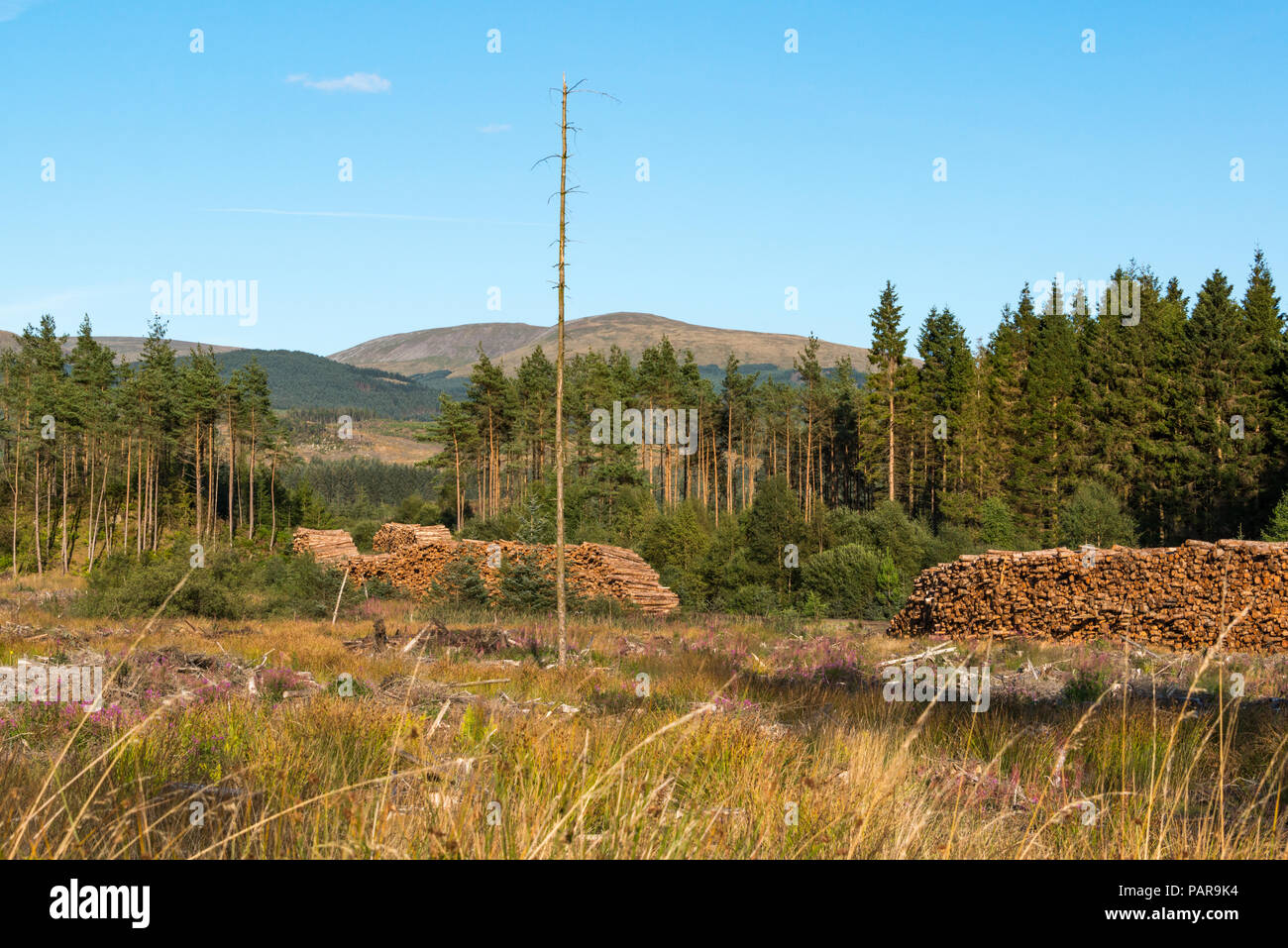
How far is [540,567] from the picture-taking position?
24953 millimetres

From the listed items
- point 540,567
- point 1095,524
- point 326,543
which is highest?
point 1095,524

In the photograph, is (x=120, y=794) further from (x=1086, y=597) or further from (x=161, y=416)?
(x=161, y=416)

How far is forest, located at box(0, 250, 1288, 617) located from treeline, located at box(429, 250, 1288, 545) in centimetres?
17

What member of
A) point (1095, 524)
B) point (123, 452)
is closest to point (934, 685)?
point (1095, 524)

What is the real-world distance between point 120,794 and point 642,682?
740 centimetres

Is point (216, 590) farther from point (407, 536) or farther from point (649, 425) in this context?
point (649, 425)

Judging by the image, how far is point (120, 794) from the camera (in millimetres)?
3814

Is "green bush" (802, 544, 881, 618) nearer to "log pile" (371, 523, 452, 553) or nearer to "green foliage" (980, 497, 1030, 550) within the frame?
"green foliage" (980, 497, 1030, 550)

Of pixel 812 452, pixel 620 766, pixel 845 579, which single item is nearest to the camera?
pixel 620 766

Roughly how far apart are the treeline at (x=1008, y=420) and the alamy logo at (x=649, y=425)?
70cm
